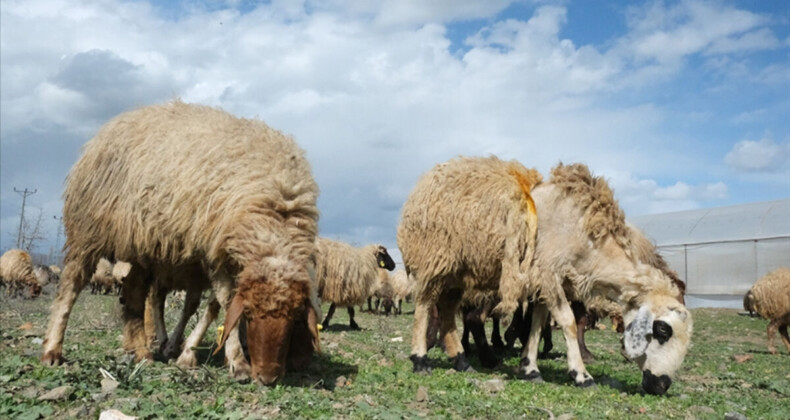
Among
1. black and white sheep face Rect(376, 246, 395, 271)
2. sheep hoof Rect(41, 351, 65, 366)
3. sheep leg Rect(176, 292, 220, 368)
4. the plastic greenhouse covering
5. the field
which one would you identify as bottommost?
the field

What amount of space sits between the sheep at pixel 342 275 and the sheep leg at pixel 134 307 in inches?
333

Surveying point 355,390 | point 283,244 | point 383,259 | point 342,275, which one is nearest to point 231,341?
point 283,244

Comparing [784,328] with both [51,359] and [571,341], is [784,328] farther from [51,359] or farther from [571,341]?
[51,359]

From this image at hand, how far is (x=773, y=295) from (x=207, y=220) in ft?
42.8

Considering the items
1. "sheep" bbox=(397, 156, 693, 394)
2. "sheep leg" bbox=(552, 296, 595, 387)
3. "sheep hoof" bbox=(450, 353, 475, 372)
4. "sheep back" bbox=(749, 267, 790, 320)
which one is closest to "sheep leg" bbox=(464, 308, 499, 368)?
A: "sheep hoof" bbox=(450, 353, 475, 372)

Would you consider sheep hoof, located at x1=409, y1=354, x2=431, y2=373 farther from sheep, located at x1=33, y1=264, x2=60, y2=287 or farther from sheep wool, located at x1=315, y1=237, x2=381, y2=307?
sheep, located at x1=33, y1=264, x2=60, y2=287

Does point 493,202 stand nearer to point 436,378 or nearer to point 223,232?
point 436,378

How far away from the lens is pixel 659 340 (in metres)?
7.30

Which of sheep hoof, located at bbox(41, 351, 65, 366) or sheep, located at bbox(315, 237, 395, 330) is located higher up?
sheep, located at bbox(315, 237, 395, 330)

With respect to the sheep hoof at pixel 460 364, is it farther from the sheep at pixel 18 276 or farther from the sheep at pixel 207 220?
the sheep at pixel 18 276

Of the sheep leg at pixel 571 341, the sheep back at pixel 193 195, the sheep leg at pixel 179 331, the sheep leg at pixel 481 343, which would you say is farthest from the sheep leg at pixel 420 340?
the sheep leg at pixel 179 331

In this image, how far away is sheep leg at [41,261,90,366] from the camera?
6664 mm

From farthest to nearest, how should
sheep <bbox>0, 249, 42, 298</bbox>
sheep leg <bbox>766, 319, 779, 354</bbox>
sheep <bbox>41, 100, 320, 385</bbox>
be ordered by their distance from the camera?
sheep <bbox>0, 249, 42, 298</bbox> → sheep leg <bbox>766, 319, 779, 354</bbox> → sheep <bbox>41, 100, 320, 385</bbox>

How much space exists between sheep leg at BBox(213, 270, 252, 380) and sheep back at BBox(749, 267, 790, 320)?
41.0 ft
